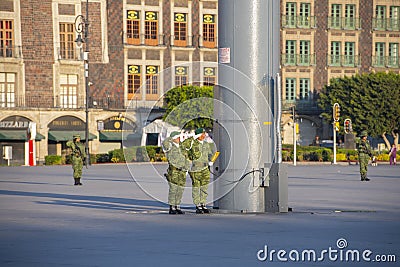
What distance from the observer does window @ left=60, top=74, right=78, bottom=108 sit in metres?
65.1

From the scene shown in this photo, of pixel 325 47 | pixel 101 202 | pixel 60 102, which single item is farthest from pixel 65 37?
pixel 101 202

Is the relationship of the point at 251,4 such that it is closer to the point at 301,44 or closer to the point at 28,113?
the point at 28,113

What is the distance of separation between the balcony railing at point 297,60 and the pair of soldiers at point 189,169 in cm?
5375

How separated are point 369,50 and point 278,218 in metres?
58.2

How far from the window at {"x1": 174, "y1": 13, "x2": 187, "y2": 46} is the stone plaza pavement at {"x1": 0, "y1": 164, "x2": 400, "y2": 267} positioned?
148 ft

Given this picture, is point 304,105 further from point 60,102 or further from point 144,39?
point 60,102

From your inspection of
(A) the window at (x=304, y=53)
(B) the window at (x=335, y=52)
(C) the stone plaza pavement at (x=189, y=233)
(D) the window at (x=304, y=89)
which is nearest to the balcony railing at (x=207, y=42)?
(A) the window at (x=304, y=53)

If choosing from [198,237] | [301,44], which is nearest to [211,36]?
[301,44]

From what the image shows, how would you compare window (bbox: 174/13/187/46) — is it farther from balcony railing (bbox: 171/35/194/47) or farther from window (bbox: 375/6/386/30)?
window (bbox: 375/6/386/30)

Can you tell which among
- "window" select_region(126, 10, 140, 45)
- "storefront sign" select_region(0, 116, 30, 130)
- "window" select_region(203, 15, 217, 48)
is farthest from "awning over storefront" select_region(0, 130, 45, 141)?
"window" select_region(203, 15, 217, 48)

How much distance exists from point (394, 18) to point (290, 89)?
32.4 feet

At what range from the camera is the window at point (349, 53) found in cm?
7312

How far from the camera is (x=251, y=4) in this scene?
59.3 ft

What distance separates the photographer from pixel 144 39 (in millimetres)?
67688
